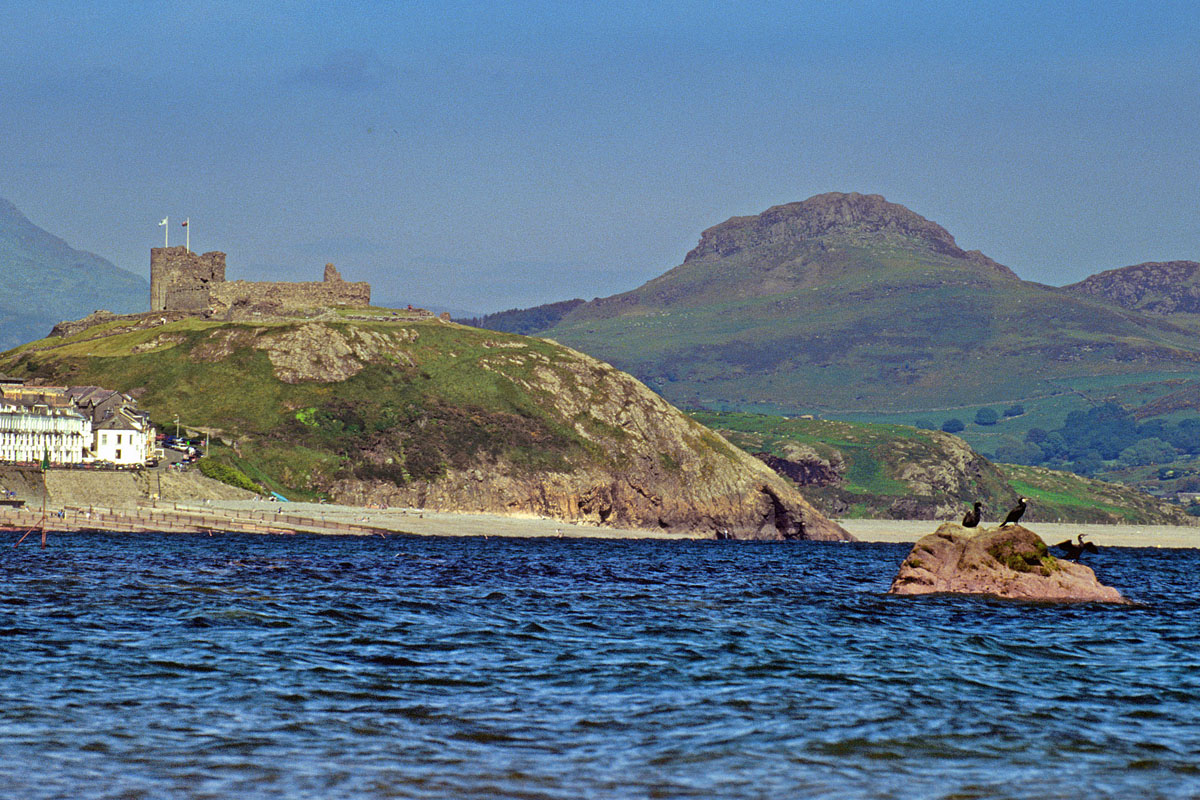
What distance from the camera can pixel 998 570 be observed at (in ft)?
220

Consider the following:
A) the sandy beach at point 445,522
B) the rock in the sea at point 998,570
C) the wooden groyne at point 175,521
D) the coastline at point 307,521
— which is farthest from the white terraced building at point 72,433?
the rock in the sea at point 998,570

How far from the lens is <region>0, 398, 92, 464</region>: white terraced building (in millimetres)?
157375

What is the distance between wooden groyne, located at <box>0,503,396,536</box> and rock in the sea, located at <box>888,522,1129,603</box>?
80644 millimetres

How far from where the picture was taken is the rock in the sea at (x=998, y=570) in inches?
2623

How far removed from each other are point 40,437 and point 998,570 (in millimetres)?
126425

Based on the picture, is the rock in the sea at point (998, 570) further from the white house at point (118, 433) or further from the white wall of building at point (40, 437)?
the white wall of building at point (40, 437)

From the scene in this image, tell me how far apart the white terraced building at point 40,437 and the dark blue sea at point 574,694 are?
95.4m

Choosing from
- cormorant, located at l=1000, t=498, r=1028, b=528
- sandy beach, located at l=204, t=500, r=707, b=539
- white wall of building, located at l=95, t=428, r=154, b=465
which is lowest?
sandy beach, located at l=204, t=500, r=707, b=539

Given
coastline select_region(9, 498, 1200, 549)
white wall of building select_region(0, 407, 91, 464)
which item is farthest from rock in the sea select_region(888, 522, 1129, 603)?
white wall of building select_region(0, 407, 91, 464)

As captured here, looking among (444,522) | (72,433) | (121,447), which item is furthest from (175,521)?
(444,522)

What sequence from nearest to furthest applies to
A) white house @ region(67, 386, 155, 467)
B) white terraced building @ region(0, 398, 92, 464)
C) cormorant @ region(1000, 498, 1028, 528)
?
cormorant @ region(1000, 498, 1028, 528) < white terraced building @ region(0, 398, 92, 464) < white house @ region(67, 386, 155, 467)

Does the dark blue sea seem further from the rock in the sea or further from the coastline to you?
the coastline

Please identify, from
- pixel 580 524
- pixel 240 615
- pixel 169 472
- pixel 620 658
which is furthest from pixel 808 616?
pixel 580 524

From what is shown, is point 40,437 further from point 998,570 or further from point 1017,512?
point 1017,512
